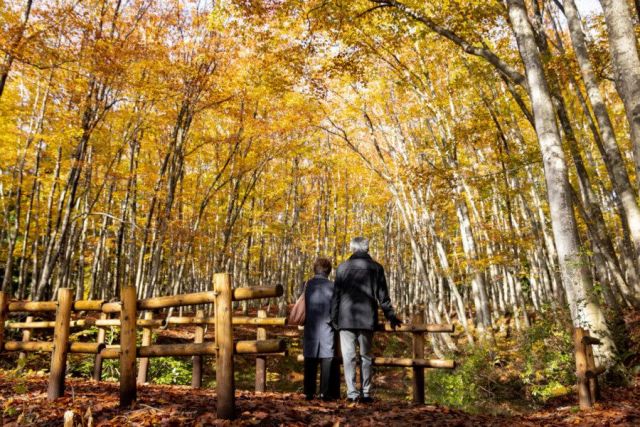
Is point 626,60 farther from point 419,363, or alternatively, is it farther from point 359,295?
point 419,363

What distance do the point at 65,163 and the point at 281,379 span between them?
14.7 m

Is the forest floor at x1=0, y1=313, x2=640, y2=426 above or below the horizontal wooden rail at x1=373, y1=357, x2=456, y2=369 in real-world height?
below

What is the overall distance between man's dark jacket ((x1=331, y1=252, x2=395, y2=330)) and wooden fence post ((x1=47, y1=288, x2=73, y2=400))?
319 centimetres

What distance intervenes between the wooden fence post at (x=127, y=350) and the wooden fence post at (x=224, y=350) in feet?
3.72

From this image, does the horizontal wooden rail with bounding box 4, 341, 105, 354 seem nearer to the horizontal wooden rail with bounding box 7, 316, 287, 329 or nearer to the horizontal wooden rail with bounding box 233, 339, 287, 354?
the horizontal wooden rail with bounding box 7, 316, 287, 329

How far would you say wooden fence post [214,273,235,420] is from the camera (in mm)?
3705

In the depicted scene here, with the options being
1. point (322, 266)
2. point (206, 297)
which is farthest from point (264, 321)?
point (206, 297)

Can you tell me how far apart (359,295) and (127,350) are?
2625 mm

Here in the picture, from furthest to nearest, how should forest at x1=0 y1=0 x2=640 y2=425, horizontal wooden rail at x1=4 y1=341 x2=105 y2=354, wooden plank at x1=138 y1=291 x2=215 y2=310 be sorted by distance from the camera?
forest at x1=0 y1=0 x2=640 y2=425 → horizontal wooden rail at x1=4 y1=341 x2=105 y2=354 → wooden plank at x1=138 y1=291 x2=215 y2=310

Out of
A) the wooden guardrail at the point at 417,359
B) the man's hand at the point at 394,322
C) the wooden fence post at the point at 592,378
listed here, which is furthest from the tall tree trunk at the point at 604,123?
the man's hand at the point at 394,322

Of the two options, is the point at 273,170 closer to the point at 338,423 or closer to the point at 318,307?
the point at 318,307

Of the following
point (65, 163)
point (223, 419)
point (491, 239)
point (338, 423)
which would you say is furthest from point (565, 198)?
point (65, 163)

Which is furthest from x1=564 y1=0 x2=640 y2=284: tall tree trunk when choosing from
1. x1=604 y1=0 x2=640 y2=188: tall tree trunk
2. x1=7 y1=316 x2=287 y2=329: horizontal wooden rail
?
Answer: x1=7 y1=316 x2=287 y2=329: horizontal wooden rail

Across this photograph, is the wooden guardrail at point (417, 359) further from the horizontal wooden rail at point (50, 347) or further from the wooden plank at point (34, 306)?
the wooden plank at point (34, 306)
